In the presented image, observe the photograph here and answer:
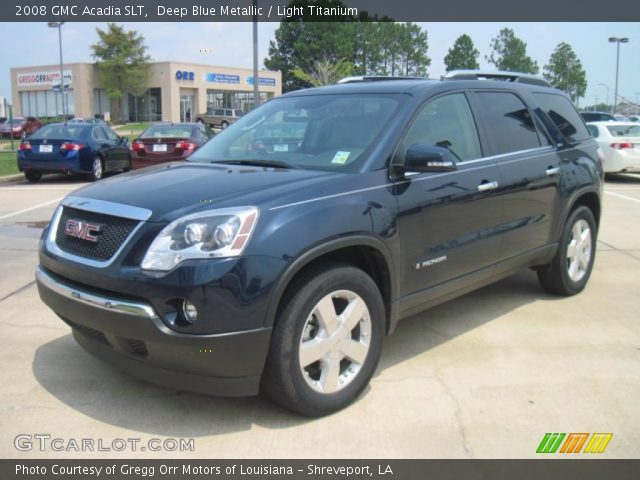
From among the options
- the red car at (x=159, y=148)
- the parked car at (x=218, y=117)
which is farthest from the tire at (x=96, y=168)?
the parked car at (x=218, y=117)

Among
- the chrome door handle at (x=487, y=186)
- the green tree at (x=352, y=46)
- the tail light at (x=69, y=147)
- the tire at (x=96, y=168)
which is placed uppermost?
the green tree at (x=352, y=46)

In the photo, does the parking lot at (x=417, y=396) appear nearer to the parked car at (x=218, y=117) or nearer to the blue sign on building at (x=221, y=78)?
the parked car at (x=218, y=117)

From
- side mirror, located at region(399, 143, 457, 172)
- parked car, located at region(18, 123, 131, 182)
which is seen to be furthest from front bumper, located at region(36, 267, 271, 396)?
parked car, located at region(18, 123, 131, 182)

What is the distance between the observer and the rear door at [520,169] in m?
4.70

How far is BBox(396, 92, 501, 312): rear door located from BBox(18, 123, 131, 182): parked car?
39.9ft

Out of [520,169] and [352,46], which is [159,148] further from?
[352,46]

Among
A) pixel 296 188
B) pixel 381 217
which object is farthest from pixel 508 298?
pixel 296 188

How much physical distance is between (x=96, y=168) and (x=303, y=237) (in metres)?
13.2

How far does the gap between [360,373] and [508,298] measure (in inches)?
103

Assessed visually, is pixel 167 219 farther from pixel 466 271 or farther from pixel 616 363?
pixel 616 363

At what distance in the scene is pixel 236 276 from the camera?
119 inches

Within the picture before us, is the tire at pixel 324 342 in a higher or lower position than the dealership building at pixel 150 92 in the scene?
lower
